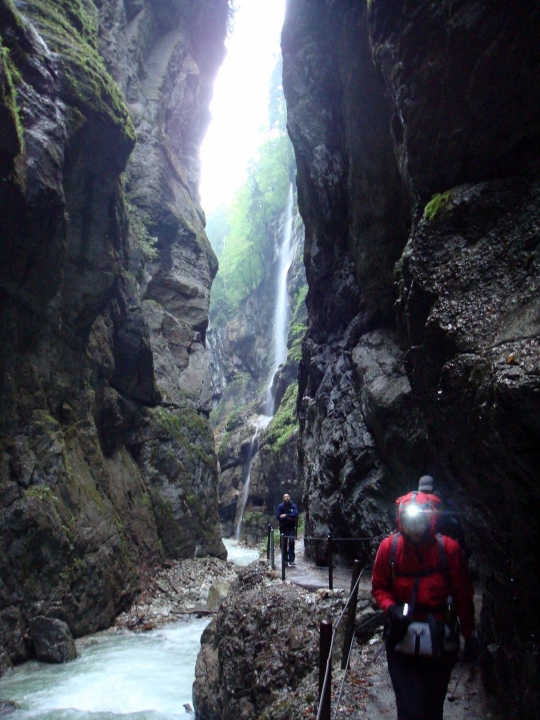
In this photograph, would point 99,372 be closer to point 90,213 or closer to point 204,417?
point 90,213

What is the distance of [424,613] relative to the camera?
3.01 metres

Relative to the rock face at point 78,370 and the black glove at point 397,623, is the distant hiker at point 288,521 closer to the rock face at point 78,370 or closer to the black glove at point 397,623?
the rock face at point 78,370

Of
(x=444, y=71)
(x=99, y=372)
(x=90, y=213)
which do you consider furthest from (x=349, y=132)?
(x=99, y=372)

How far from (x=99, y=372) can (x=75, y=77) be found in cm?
819

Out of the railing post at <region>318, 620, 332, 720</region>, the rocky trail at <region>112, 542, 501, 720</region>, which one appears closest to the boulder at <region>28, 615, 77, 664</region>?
the rocky trail at <region>112, 542, 501, 720</region>

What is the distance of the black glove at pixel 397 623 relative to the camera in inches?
117

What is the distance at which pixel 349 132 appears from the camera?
38.9 ft

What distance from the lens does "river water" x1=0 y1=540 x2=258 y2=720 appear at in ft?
25.7

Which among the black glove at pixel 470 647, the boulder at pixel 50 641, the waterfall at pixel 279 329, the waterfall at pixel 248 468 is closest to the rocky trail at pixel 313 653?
the black glove at pixel 470 647

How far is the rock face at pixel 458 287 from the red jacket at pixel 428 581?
109 cm

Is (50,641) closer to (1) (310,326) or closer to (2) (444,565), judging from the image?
(2) (444,565)

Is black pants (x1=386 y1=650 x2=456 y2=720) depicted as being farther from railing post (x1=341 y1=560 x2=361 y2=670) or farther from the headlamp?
railing post (x1=341 y1=560 x2=361 y2=670)

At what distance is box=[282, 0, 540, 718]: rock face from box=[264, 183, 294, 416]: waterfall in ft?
85.6

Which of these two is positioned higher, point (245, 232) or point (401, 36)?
point (245, 232)
